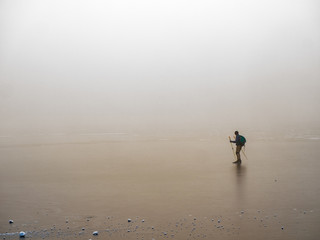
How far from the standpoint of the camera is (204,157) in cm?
1478

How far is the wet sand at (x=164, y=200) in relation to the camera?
18.9 feet

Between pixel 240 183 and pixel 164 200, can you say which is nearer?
pixel 164 200

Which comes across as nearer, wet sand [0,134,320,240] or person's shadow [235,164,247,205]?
wet sand [0,134,320,240]

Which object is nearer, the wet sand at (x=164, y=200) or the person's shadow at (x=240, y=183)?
the wet sand at (x=164, y=200)

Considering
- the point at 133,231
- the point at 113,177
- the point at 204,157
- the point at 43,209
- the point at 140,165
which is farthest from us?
the point at 204,157

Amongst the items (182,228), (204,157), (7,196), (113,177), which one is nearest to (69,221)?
(182,228)

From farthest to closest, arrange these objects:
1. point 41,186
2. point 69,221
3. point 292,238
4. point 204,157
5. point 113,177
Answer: point 204,157, point 113,177, point 41,186, point 69,221, point 292,238

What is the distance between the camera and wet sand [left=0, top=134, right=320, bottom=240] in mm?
5773

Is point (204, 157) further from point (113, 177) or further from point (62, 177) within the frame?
point (62, 177)

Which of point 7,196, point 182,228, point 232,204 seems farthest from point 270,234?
point 7,196

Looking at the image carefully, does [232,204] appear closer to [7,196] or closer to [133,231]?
[133,231]

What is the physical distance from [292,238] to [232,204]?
6.50ft

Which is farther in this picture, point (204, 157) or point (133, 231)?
point (204, 157)

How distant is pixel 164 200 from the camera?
7703 millimetres
